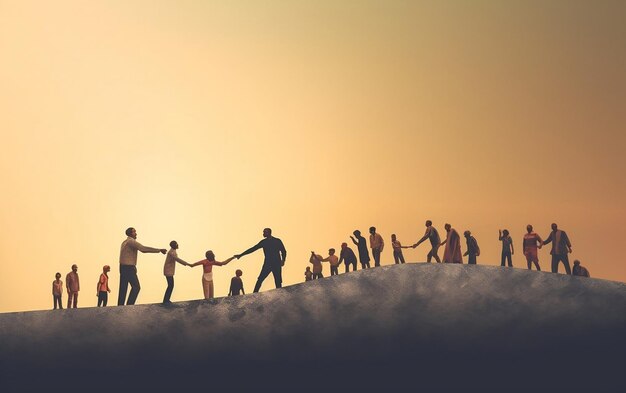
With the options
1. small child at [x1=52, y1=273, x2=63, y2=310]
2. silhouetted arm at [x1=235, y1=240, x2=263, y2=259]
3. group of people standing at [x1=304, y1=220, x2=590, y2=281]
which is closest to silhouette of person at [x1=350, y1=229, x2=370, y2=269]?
group of people standing at [x1=304, y1=220, x2=590, y2=281]

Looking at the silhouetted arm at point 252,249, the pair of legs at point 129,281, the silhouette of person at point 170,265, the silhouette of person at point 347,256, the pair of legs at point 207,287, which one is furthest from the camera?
the silhouette of person at point 347,256

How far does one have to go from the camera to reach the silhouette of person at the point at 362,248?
45.1 metres

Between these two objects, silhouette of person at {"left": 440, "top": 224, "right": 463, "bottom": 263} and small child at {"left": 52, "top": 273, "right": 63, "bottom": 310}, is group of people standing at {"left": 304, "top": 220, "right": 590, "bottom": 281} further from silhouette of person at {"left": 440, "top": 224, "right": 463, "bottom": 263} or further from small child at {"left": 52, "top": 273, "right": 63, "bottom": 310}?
small child at {"left": 52, "top": 273, "right": 63, "bottom": 310}

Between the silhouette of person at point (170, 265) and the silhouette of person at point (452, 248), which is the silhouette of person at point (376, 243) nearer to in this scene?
the silhouette of person at point (452, 248)

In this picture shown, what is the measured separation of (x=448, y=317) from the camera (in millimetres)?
39344

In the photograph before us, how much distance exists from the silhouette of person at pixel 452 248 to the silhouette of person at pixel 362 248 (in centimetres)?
360

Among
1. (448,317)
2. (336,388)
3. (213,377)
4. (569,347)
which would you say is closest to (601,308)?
(569,347)

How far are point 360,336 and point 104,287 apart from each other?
12041 mm

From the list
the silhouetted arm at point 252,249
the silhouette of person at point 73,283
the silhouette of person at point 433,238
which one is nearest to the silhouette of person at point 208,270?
the silhouetted arm at point 252,249

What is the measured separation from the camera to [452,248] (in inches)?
1676

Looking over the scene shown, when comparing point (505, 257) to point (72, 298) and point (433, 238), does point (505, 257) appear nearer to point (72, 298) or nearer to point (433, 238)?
point (433, 238)

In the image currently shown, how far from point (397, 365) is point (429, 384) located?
1.06m

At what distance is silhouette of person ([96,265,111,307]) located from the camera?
47188 millimetres

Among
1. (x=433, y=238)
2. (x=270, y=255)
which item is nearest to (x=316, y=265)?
(x=433, y=238)
